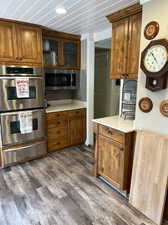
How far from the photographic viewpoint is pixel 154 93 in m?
1.81

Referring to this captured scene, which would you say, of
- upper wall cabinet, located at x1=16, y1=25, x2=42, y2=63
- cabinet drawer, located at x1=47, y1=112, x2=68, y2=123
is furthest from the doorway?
upper wall cabinet, located at x1=16, y1=25, x2=42, y2=63

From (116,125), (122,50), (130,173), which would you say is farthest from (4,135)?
(122,50)

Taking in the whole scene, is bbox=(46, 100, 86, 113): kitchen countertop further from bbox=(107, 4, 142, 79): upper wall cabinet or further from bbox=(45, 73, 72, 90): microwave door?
bbox=(107, 4, 142, 79): upper wall cabinet

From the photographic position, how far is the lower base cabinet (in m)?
3.38

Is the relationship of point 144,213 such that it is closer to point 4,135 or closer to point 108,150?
point 108,150

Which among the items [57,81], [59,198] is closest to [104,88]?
[57,81]

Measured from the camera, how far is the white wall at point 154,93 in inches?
64.3

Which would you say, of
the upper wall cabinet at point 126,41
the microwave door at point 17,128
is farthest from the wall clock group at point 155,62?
the microwave door at point 17,128

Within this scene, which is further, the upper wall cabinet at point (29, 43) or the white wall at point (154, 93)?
A: the upper wall cabinet at point (29, 43)

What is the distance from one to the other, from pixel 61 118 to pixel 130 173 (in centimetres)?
184

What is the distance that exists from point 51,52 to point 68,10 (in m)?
1.31

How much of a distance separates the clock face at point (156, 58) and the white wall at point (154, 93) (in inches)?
5.0

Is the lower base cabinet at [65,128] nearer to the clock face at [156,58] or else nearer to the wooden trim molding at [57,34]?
the wooden trim molding at [57,34]

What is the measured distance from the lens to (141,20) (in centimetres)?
194
